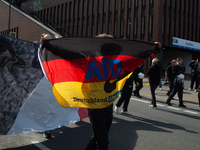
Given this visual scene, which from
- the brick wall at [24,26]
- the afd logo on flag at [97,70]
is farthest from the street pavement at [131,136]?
the brick wall at [24,26]

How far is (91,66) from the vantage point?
2926 millimetres

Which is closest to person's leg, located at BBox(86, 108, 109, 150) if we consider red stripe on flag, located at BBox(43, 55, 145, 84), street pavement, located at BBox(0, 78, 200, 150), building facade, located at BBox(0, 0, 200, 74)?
red stripe on flag, located at BBox(43, 55, 145, 84)

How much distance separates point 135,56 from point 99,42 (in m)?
0.58

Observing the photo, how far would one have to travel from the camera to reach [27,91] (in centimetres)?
440

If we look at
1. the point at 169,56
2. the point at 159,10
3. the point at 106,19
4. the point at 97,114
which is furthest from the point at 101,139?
the point at 169,56

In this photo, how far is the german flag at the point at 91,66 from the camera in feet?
9.60

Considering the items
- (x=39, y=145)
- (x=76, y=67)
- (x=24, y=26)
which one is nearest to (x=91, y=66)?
(x=76, y=67)

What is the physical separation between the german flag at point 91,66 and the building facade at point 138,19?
24236mm

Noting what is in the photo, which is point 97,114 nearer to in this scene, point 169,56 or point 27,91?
point 27,91

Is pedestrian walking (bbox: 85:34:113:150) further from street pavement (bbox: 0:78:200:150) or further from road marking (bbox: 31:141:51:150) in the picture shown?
road marking (bbox: 31:141:51:150)

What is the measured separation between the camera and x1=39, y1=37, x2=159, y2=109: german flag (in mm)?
2926

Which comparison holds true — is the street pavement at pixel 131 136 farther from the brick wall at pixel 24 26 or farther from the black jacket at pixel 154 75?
the brick wall at pixel 24 26

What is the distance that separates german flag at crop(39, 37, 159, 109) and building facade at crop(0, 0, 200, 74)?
24.2 meters

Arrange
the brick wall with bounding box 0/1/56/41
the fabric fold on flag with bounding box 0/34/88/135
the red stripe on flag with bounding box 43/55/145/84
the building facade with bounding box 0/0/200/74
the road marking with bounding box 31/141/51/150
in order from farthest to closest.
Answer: the brick wall with bounding box 0/1/56/41
the building facade with bounding box 0/0/200/74
the fabric fold on flag with bounding box 0/34/88/135
the road marking with bounding box 31/141/51/150
the red stripe on flag with bounding box 43/55/145/84
